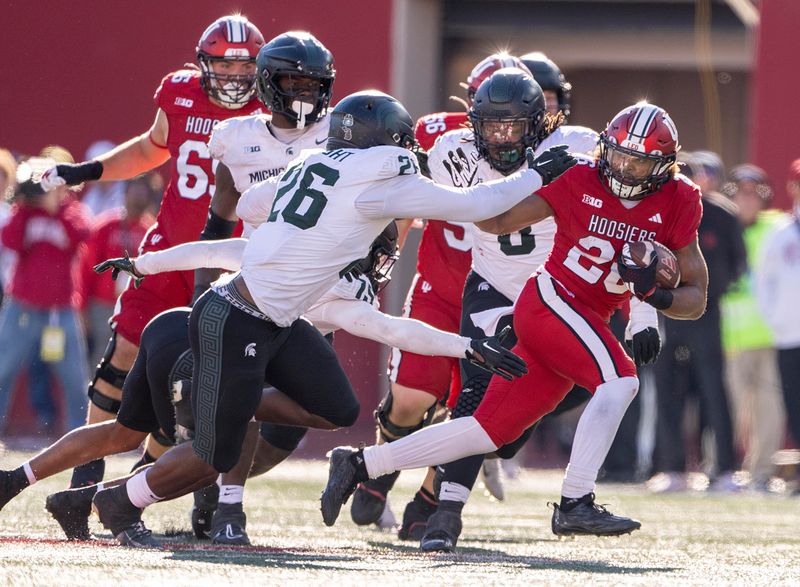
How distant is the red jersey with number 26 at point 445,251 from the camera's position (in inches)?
273

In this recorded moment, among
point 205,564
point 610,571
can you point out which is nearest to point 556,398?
point 610,571

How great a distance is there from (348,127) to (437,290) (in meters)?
1.53

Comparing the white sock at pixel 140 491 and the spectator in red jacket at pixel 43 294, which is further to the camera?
the spectator in red jacket at pixel 43 294

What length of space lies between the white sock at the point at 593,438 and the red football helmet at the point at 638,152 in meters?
0.70

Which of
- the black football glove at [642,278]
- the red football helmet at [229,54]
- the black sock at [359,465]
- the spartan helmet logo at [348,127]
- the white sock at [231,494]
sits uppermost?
the red football helmet at [229,54]

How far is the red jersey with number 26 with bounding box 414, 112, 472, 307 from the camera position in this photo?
273 inches

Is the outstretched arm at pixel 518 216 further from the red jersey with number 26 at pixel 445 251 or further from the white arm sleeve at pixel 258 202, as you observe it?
the red jersey with number 26 at pixel 445 251

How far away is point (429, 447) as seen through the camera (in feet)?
18.8

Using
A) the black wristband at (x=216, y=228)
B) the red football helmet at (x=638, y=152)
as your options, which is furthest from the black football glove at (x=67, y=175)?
the red football helmet at (x=638, y=152)

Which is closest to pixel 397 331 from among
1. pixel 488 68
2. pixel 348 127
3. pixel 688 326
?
pixel 348 127

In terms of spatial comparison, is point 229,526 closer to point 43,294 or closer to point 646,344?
point 646,344

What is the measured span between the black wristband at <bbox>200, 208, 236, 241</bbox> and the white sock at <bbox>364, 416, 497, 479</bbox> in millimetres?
1080

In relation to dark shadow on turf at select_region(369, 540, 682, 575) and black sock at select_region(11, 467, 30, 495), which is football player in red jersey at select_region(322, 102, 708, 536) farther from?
black sock at select_region(11, 467, 30, 495)

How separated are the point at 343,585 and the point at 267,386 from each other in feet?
5.76
